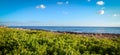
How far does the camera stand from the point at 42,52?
611 inches

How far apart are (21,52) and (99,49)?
6844 mm

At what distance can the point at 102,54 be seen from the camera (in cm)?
1672

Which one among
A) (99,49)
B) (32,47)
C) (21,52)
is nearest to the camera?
(21,52)

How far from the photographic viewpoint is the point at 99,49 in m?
→ 17.9

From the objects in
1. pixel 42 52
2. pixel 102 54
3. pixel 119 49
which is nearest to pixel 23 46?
pixel 42 52

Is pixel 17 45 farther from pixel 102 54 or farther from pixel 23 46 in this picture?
pixel 102 54

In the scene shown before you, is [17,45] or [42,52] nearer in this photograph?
[42,52]

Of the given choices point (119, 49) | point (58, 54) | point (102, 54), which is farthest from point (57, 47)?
point (119, 49)

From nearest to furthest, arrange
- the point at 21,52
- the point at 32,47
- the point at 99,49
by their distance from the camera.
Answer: the point at 21,52
the point at 32,47
the point at 99,49

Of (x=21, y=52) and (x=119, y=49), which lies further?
(x=119, y=49)

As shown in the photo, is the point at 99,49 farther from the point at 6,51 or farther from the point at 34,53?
the point at 6,51

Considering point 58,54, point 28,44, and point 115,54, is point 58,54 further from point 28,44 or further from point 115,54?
point 115,54

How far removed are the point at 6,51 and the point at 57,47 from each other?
388 centimetres

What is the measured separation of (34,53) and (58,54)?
1759 millimetres
